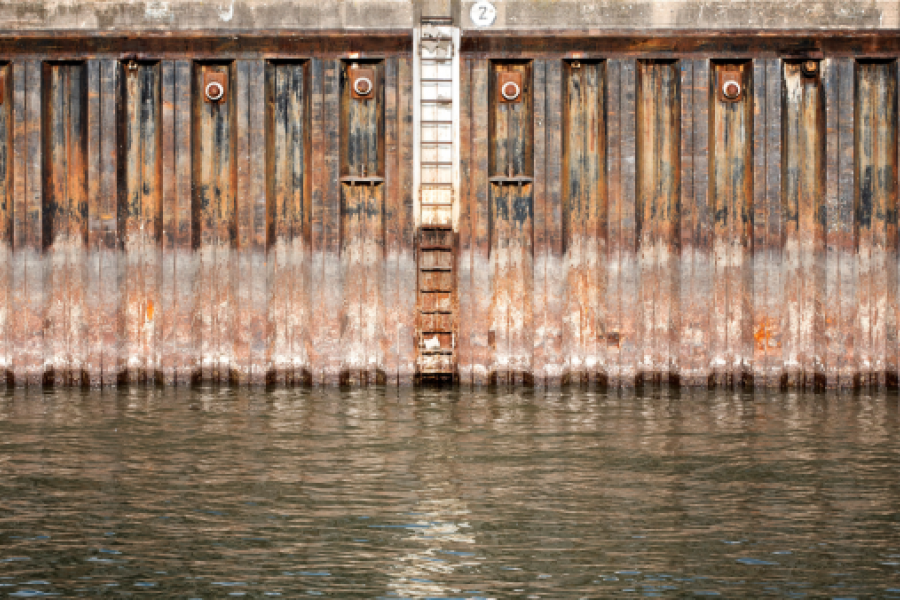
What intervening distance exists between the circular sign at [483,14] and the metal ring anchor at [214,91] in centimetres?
401

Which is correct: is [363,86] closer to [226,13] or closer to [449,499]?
[226,13]

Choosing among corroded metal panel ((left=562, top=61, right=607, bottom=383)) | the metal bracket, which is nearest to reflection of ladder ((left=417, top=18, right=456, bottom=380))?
corroded metal panel ((left=562, top=61, right=607, bottom=383))

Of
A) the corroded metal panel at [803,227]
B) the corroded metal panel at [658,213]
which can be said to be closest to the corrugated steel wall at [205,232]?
the corroded metal panel at [658,213]

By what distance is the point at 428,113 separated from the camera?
1855cm

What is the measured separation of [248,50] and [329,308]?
417 centimetres

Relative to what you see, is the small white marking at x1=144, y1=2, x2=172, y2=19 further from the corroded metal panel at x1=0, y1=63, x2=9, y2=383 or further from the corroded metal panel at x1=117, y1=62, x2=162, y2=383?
the corroded metal panel at x1=0, y1=63, x2=9, y2=383

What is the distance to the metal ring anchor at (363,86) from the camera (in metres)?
18.6

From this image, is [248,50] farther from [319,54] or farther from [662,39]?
[662,39]

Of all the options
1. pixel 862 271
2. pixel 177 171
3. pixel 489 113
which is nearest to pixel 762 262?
pixel 862 271

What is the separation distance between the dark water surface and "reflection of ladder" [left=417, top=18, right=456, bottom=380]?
156cm

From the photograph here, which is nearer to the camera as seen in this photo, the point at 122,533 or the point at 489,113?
the point at 122,533

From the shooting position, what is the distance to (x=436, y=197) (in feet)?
60.8

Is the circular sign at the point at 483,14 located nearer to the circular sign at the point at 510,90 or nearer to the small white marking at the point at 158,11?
the circular sign at the point at 510,90

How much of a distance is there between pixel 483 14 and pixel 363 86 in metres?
2.15
